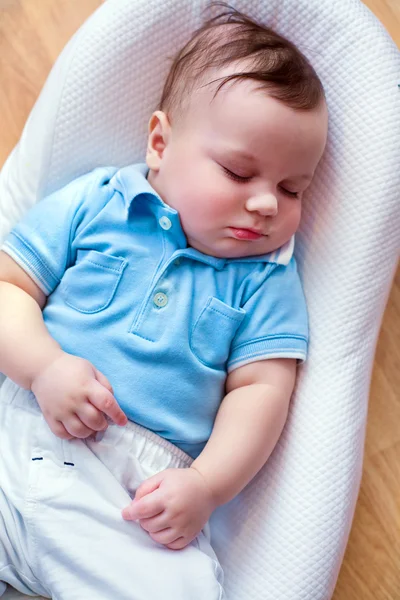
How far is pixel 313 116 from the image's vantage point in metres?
1.00

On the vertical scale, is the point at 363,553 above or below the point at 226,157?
below

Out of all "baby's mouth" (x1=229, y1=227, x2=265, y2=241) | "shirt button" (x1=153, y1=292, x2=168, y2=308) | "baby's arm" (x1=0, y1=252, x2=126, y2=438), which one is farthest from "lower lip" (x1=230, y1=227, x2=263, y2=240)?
"baby's arm" (x1=0, y1=252, x2=126, y2=438)

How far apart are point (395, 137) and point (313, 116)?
0.17 metres

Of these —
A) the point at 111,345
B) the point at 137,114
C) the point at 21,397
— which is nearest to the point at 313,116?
the point at 137,114

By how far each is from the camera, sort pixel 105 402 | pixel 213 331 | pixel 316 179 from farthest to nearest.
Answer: pixel 316 179 < pixel 213 331 < pixel 105 402

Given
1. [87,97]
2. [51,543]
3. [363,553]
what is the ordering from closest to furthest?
[51,543] < [87,97] < [363,553]

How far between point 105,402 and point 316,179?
0.49 metres

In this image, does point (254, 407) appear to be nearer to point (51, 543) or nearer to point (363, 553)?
point (51, 543)

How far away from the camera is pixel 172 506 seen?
3.10 feet

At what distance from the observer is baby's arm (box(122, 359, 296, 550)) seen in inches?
37.4

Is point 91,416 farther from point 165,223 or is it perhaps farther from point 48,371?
point 165,223

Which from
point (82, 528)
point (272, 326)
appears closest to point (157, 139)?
point (272, 326)

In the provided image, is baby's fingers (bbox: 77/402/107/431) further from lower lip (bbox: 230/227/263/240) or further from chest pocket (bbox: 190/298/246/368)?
lower lip (bbox: 230/227/263/240)

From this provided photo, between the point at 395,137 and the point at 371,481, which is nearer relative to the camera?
the point at 395,137
